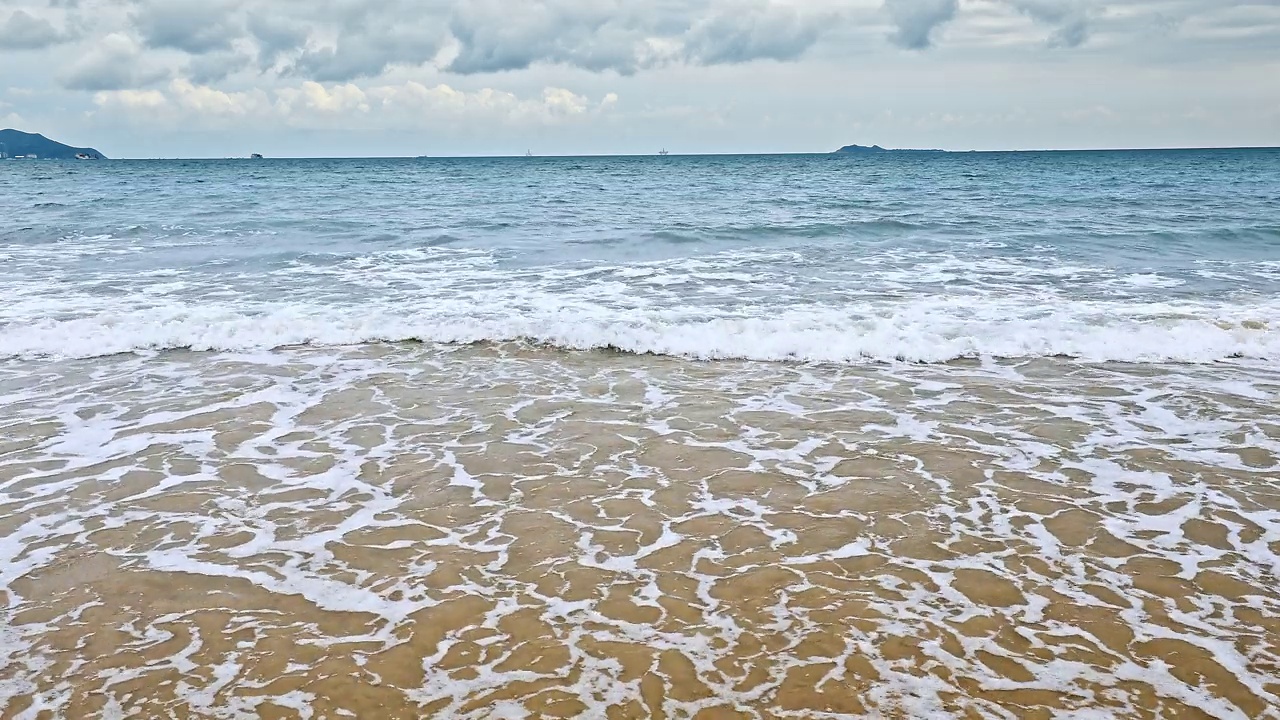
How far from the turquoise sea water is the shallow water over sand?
1992mm

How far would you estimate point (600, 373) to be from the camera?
9.24m

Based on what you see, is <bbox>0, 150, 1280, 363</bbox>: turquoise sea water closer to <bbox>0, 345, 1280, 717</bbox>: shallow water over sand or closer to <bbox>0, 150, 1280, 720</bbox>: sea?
<bbox>0, 150, 1280, 720</bbox>: sea

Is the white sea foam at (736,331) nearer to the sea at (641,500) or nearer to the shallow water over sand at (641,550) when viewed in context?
the sea at (641,500)

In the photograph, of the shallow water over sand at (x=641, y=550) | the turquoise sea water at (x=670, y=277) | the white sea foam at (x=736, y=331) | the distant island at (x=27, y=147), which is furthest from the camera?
the distant island at (x=27, y=147)

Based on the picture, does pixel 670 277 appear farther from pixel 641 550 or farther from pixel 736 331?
pixel 641 550

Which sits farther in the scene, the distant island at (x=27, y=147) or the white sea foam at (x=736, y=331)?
the distant island at (x=27, y=147)

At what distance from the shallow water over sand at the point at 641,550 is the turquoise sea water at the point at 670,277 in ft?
6.54

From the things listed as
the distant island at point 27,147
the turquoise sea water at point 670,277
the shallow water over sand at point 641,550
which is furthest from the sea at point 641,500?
the distant island at point 27,147

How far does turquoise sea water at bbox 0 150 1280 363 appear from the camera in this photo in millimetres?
10531

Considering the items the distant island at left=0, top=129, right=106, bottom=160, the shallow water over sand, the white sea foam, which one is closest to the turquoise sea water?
the white sea foam

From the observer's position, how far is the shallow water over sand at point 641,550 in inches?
148

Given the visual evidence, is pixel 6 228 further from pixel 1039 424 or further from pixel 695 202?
pixel 1039 424

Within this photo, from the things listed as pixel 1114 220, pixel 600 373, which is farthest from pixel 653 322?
pixel 1114 220

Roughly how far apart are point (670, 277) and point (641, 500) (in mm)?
9926
